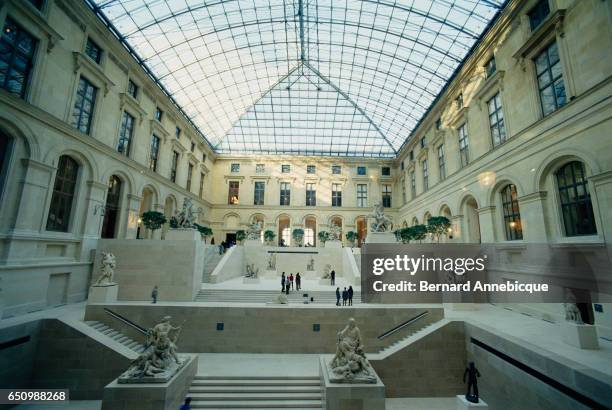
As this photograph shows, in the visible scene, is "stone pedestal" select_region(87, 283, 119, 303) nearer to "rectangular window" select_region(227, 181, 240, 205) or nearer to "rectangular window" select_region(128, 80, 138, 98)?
"rectangular window" select_region(128, 80, 138, 98)

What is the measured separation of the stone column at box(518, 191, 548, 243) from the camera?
43.3 feet

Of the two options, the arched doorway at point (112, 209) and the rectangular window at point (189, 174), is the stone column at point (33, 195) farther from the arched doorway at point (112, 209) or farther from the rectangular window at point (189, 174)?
the rectangular window at point (189, 174)

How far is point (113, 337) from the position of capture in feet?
37.5

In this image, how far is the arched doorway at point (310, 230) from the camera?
39.9 m

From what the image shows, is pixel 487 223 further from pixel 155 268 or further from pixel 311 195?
pixel 311 195

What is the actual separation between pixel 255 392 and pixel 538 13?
21663 millimetres

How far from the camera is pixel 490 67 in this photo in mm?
18266

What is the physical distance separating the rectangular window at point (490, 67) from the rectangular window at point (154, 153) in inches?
1061

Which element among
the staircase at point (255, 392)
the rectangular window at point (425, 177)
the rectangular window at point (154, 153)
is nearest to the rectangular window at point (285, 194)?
the rectangular window at point (154, 153)

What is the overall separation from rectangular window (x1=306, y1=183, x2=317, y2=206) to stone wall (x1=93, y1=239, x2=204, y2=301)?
81.8 feet

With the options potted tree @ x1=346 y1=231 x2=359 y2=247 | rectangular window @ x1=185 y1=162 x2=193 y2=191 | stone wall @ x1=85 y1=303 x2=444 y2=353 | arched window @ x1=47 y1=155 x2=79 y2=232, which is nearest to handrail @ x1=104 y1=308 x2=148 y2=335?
stone wall @ x1=85 y1=303 x2=444 y2=353

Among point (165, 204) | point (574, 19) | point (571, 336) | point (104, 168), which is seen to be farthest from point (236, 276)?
point (574, 19)

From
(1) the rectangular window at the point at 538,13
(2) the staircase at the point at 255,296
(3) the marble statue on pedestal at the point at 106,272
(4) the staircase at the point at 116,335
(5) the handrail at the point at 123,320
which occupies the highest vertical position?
(1) the rectangular window at the point at 538,13

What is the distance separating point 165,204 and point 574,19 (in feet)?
102
